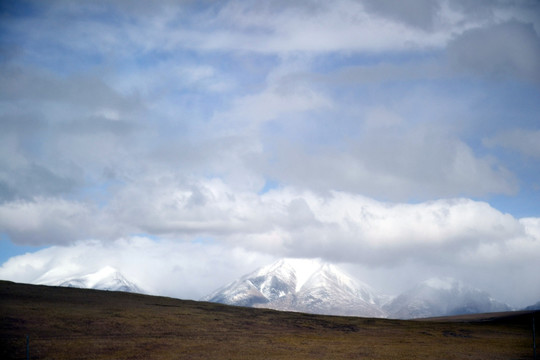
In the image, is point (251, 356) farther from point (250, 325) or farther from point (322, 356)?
point (250, 325)

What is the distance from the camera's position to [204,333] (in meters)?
99.6

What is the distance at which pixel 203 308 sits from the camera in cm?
13550

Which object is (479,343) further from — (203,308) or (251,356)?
(203,308)

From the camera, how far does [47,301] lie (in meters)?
115

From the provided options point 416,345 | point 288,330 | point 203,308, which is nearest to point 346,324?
point 288,330

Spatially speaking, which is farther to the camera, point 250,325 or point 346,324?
point 346,324

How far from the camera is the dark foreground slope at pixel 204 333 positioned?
79.5 metres

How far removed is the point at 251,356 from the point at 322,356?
12.5 m

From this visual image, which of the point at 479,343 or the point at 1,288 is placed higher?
the point at 1,288

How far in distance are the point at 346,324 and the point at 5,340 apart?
81512 mm

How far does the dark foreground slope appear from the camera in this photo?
3130 inches

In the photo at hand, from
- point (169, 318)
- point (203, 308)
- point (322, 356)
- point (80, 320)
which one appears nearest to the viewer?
point (322, 356)

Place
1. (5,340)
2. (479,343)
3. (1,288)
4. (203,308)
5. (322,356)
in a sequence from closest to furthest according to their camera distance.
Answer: (5,340) → (322,356) → (479,343) → (1,288) → (203,308)

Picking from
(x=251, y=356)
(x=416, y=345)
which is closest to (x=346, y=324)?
(x=416, y=345)
